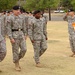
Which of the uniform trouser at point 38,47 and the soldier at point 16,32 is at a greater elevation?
the soldier at point 16,32

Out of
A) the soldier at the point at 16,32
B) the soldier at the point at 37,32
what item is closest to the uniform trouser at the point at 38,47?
the soldier at the point at 37,32

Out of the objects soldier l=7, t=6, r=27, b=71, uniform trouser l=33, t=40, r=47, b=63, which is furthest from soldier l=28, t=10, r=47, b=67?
soldier l=7, t=6, r=27, b=71

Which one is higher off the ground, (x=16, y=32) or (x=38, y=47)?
(x=16, y=32)

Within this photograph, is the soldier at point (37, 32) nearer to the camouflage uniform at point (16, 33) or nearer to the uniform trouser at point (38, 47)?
the uniform trouser at point (38, 47)

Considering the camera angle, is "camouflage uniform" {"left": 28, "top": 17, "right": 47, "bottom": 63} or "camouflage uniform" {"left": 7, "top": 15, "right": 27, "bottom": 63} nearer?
"camouflage uniform" {"left": 7, "top": 15, "right": 27, "bottom": 63}

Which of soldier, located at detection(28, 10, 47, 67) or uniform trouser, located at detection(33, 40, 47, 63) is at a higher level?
soldier, located at detection(28, 10, 47, 67)

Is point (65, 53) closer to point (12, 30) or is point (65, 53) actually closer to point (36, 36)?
point (36, 36)

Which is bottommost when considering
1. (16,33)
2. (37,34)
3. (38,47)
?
(38,47)

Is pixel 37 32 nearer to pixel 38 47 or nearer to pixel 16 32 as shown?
pixel 38 47

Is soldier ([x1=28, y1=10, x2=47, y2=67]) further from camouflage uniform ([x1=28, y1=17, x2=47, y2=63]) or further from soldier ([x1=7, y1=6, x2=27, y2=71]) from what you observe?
soldier ([x1=7, y1=6, x2=27, y2=71])

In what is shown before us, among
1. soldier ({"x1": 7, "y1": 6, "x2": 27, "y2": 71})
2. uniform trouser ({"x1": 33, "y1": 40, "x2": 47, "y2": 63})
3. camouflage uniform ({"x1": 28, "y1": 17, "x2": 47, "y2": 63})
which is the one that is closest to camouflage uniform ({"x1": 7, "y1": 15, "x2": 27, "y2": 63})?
soldier ({"x1": 7, "y1": 6, "x2": 27, "y2": 71})

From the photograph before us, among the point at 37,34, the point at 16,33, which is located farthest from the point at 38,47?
the point at 16,33

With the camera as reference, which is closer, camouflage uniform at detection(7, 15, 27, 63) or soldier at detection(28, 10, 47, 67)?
camouflage uniform at detection(7, 15, 27, 63)

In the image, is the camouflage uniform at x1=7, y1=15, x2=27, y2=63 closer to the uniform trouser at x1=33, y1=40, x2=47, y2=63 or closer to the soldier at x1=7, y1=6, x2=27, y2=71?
the soldier at x1=7, y1=6, x2=27, y2=71
